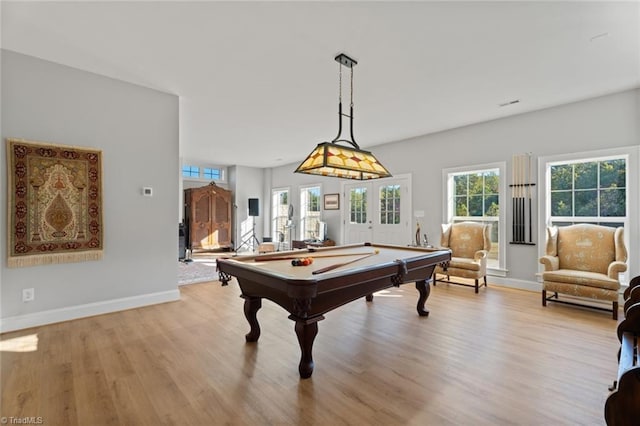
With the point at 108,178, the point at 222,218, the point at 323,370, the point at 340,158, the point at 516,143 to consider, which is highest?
the point at 516,143

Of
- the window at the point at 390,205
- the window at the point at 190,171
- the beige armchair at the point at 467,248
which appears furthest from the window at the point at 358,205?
the window at the point at 190,171

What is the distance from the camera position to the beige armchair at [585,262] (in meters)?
3.27

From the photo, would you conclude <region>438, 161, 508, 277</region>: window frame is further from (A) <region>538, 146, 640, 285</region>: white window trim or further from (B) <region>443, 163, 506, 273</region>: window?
(A) <region>538, 146, 640, 285</region>: white window trim

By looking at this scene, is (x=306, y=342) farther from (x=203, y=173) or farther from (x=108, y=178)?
(x=203, y=173)

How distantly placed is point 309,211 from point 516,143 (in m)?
5.28

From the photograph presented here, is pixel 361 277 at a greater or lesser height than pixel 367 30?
lesser

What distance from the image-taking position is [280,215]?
9508 millimetres

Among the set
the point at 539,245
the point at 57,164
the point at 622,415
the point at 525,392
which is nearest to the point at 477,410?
the point at 525,392

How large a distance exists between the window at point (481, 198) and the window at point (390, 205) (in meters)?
1.06

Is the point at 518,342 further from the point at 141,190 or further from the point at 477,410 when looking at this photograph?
the point at 141,190

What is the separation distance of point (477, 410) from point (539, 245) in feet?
11.6

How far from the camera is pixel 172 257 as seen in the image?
3885 millimetres

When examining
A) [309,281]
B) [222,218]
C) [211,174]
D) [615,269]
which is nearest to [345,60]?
[309,281]

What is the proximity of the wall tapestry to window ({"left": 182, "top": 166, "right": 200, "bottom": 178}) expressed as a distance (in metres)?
5.85
